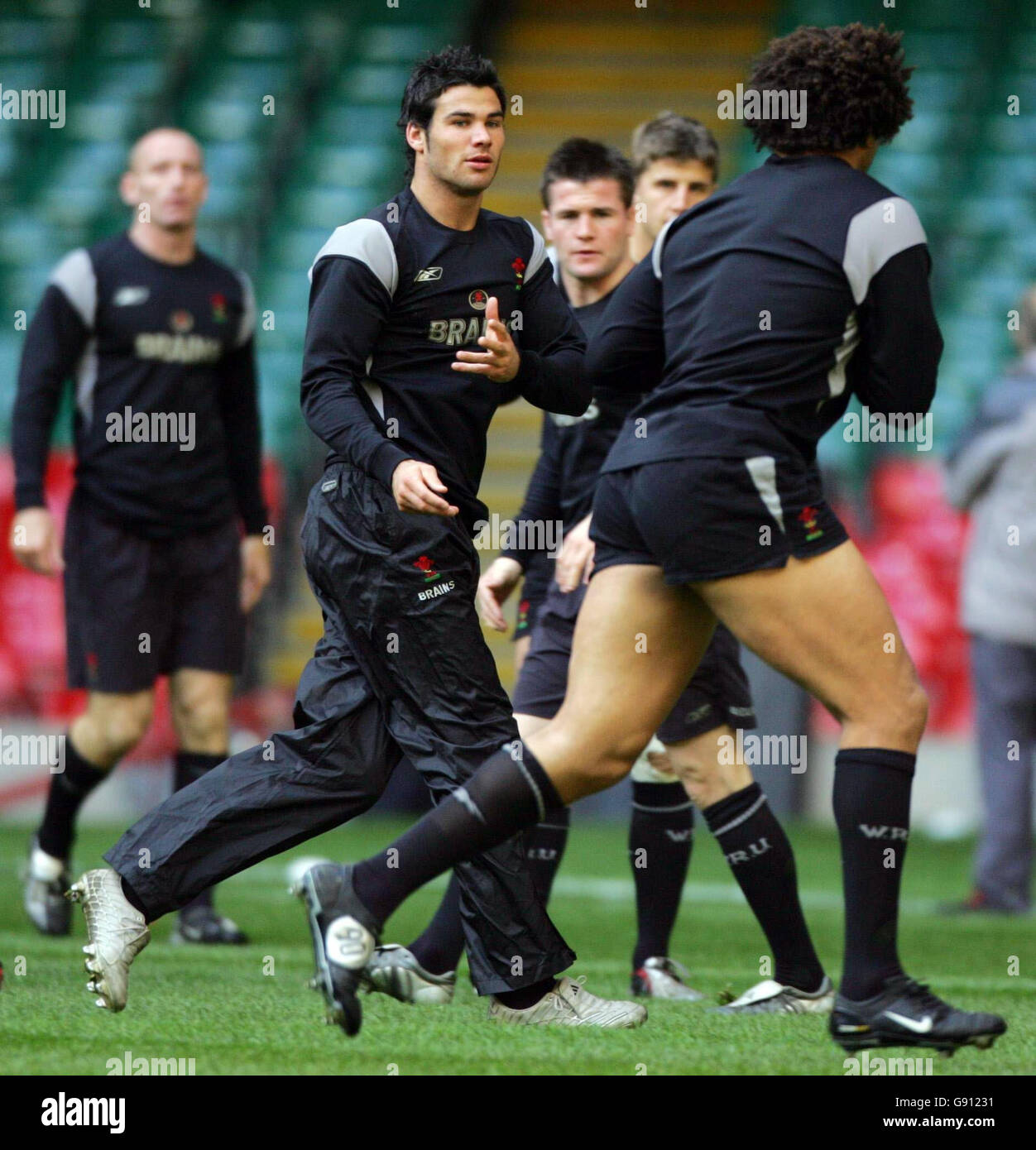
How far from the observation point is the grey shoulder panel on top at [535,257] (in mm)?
4285

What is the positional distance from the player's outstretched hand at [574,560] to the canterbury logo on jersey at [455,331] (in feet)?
2.27

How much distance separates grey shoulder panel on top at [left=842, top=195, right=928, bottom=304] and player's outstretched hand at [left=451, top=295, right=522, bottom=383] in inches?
26.9

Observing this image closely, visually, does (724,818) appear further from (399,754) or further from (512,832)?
(512,832)

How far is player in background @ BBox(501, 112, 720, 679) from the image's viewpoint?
5359mm

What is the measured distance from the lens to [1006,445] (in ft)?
25.9

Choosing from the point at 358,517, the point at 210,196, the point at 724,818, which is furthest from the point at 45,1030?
the point at 210,196

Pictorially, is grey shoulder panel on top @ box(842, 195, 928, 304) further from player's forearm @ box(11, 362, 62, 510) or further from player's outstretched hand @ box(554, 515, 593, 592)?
player's forearm @ box(11, 362, 62, 510)

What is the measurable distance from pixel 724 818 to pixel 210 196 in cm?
1000

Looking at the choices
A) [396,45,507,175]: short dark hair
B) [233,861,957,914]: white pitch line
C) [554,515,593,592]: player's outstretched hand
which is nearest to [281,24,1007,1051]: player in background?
[396,45,507,175]: short dark hair

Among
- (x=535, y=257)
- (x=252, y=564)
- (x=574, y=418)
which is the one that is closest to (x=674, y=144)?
(x=574, y=418)

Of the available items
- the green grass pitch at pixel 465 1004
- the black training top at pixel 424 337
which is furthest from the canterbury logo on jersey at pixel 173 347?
the black training top at pixel 424 337

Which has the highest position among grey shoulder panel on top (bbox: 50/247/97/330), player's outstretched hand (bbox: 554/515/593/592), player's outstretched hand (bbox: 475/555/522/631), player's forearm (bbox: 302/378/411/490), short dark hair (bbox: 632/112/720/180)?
short dark hair (bbox: 632/112/720/180)

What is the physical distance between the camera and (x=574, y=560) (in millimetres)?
4711

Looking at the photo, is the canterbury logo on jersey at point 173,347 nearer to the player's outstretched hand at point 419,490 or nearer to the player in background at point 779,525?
the player's outstretched hand at point 419,490
